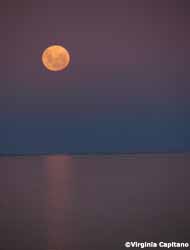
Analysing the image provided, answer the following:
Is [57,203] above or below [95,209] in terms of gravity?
above

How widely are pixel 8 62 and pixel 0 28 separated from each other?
0.42 meters

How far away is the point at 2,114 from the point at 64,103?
72 centimetres

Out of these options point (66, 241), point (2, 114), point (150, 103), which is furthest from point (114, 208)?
point (2, 114)

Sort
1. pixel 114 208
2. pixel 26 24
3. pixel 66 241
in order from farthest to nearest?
pixel 26 24 < pixel 114 208 < pixel 66 241

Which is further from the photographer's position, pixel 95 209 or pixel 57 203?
pixel 57 203

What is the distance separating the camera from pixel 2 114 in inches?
233

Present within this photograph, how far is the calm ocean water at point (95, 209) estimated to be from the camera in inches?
129

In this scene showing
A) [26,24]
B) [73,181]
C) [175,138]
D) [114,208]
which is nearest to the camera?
[114,208]

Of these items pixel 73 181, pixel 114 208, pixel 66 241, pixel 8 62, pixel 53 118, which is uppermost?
pixel 8 62

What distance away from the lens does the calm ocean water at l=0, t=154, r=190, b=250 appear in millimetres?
3268

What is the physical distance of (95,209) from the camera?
4188mm

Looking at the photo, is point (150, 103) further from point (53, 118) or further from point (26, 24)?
point (26, 24)

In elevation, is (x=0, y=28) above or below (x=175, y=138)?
above

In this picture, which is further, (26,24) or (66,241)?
(26,24)
